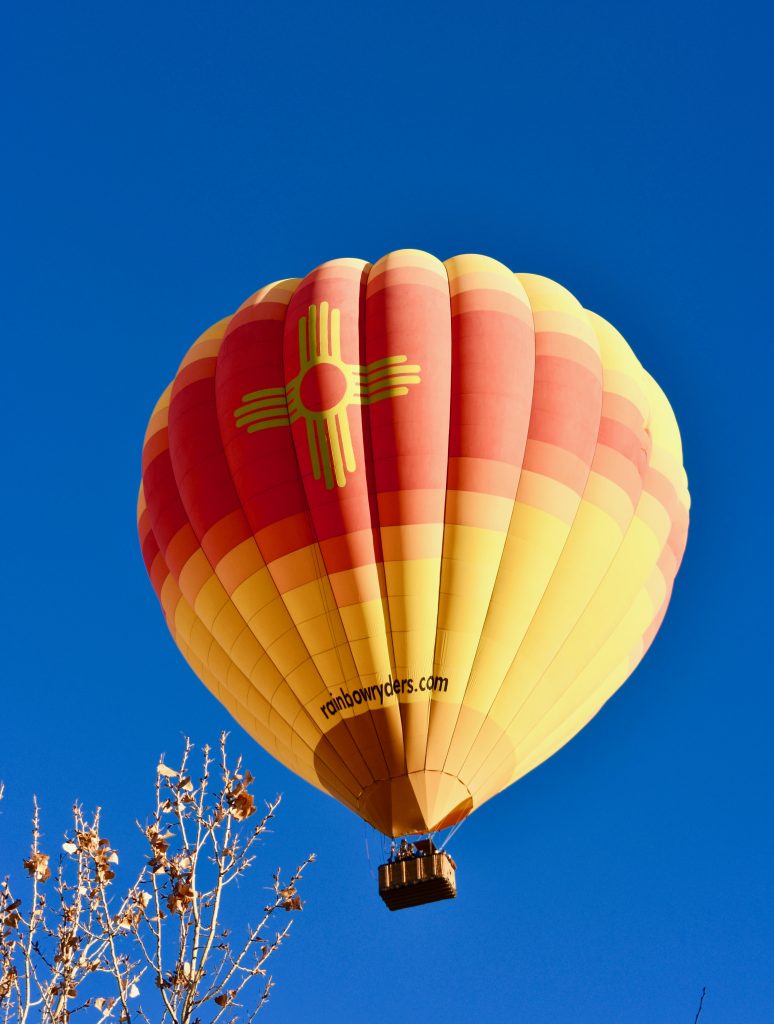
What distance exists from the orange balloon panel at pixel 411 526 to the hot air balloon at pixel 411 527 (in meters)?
0.03

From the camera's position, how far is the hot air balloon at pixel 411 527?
18.2 meters

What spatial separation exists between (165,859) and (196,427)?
40.9 ft

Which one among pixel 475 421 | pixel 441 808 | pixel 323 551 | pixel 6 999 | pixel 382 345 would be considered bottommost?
pixel 6 999

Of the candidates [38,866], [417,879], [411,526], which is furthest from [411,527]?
[38,866]

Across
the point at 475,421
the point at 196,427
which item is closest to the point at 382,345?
the point at 475,421

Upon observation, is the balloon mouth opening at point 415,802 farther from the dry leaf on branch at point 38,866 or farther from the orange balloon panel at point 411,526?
the dry leaf on branch at point 38,866

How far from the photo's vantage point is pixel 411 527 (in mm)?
18516

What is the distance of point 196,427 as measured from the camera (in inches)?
812

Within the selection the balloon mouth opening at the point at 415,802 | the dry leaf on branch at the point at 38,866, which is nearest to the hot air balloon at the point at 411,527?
the balloon mouth opening at the point at 415,802

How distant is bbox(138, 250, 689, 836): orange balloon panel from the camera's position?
18188 millimetres

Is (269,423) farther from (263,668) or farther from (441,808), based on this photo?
(441,808)

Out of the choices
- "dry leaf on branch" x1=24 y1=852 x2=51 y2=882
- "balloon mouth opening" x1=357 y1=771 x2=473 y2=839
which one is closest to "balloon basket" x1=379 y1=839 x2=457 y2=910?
"balloon mouth opening" x1=357 y1=771 x2=473 y2=839

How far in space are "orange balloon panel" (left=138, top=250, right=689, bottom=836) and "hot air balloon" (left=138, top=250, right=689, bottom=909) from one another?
0.11ft

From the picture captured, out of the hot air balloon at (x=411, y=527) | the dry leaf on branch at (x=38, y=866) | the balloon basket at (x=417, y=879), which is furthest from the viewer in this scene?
the hot air balloon at (x=411, y=527)
